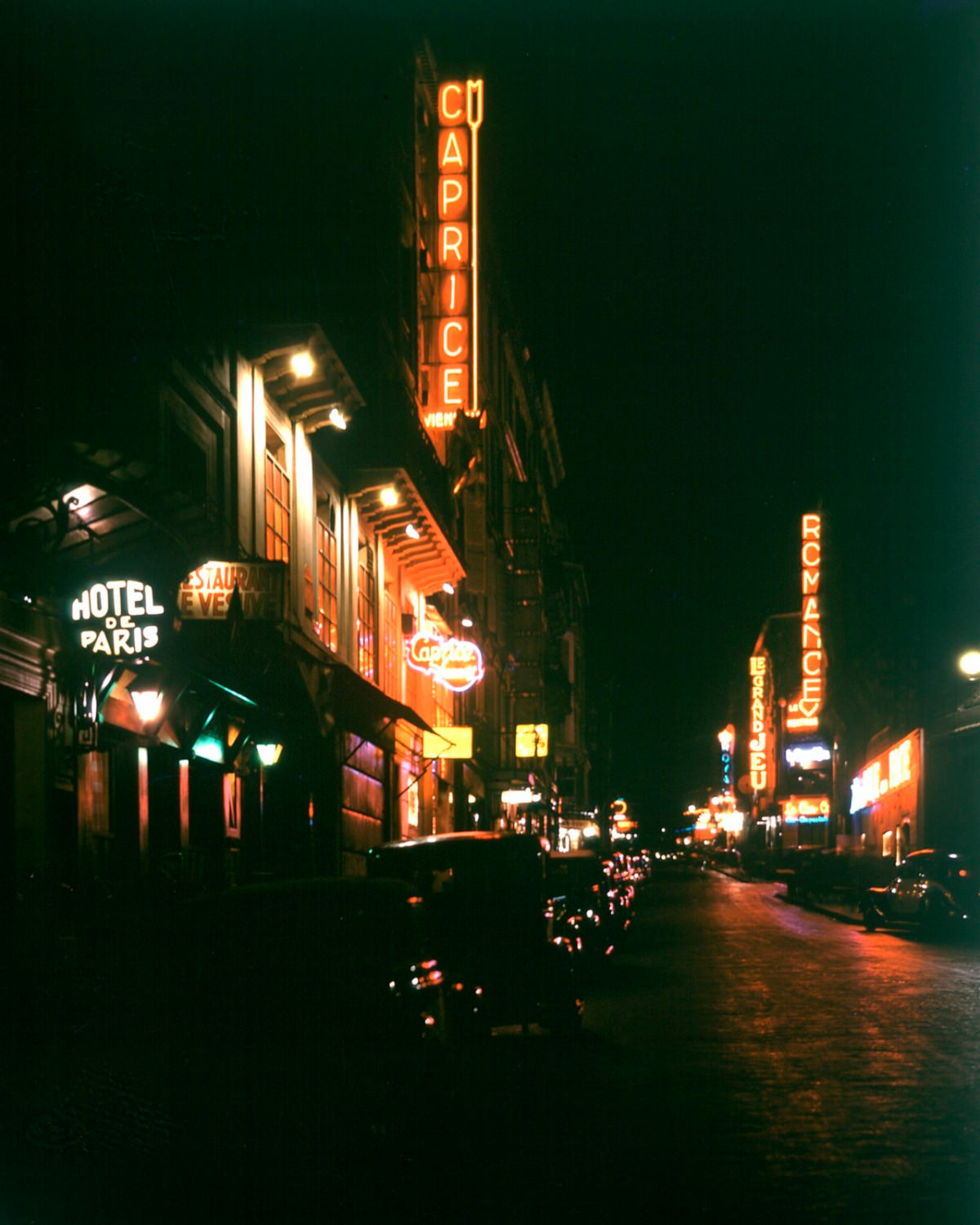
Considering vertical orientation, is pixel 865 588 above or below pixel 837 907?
above

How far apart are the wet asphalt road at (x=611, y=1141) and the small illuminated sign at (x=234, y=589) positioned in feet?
20.4

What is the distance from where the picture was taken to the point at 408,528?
3025 cm

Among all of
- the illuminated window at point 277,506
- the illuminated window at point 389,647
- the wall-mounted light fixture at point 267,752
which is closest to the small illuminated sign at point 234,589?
the illuminated window at point 277,506

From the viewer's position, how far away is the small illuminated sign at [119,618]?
13883 mm

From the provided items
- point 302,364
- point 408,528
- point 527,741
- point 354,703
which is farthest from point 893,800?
point 302,364

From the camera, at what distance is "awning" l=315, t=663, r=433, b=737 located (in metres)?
22.1

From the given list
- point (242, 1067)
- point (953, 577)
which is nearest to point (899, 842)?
point (953, 577)

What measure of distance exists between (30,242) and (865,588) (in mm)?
59203

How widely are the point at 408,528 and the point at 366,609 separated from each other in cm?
235

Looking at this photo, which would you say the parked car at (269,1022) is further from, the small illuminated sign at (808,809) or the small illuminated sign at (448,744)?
the small illuminated sign at (808,809)

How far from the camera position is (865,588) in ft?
224

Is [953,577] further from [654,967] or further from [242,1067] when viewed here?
[242,1067]

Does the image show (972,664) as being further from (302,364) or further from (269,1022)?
(269,1022)

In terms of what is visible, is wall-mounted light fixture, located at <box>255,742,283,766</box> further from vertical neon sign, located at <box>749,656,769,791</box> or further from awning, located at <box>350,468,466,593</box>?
vertical neon sign, located at <box>749,656,769,791</box>
